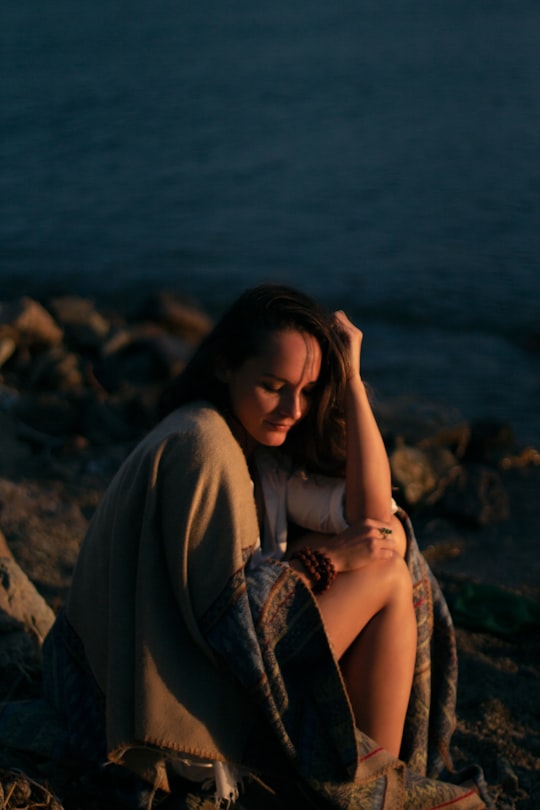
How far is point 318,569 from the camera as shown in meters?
2.88

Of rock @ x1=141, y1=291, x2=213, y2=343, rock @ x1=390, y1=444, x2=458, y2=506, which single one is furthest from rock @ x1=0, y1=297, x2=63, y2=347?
rock @ x1=390, y1=444, x2=458, y2=506

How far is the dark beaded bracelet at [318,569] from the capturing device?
2.86 meters

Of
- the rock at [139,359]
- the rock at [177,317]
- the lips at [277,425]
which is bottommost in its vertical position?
the rock at [177,317]

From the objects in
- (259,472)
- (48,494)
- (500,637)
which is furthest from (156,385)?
(259,472)

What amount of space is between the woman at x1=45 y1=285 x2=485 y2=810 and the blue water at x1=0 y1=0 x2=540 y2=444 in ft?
15.6

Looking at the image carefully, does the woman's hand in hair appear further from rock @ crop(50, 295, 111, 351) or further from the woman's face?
rock @ crop(50, 295, 111, 351)

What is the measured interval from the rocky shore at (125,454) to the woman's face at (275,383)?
46.7 inches

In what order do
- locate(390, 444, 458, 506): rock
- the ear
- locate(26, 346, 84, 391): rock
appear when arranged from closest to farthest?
1. the ear
2. locate(390, 444, 458, 506): rock
3. locate(26, 346, 84, 391): rock

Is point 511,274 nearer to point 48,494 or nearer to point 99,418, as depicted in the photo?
point 99,418

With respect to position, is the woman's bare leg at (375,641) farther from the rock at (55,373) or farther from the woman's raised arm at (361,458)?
the rock at (55,373)

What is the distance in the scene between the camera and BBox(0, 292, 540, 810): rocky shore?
350 cm

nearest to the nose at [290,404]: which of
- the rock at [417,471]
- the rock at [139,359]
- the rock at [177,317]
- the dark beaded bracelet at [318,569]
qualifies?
the dark beaded bracelet at [318,569]

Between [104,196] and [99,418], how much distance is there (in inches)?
380

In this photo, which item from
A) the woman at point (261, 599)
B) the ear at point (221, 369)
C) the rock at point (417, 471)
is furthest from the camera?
the rock at point (417, 471)
